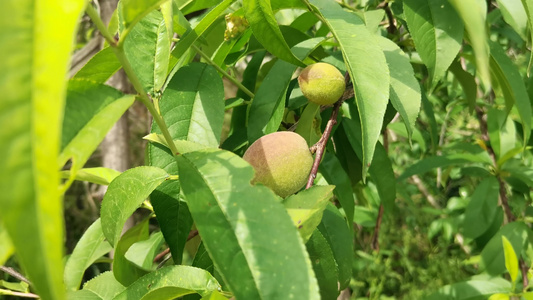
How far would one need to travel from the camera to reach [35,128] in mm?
247

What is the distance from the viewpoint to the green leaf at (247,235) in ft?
1.32

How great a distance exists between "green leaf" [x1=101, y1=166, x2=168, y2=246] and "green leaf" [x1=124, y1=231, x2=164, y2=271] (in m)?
0.39

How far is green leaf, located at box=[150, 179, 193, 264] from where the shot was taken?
638 millimetres

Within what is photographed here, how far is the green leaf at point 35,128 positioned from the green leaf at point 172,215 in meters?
0.39

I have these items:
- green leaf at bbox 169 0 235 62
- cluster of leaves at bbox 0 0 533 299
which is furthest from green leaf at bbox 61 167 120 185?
green leaf at bbox 169 0 235 62

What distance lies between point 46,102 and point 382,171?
81cm

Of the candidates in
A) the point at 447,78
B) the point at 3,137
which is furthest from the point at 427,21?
the point at 447,78

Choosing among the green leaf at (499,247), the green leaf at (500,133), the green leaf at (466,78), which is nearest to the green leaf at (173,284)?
the green leaf at (466,78)

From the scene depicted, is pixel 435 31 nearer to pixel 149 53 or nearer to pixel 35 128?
pixel 149 53

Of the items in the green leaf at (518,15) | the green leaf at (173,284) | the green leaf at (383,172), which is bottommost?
the green leaf at (383,172)

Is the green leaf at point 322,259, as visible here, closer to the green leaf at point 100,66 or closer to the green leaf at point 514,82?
the green leaf at point 100,66

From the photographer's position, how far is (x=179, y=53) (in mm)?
730

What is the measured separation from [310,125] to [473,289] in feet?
1.97

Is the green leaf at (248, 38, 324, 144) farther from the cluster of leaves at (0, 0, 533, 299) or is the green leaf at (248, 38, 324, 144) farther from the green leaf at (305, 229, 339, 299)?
the green leaf at (305, 229, 339, 299)
